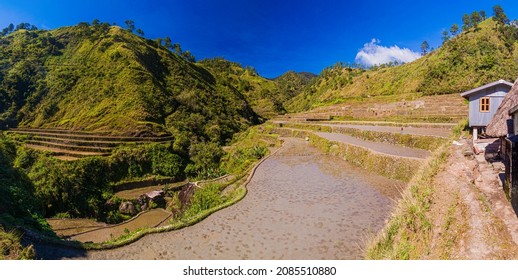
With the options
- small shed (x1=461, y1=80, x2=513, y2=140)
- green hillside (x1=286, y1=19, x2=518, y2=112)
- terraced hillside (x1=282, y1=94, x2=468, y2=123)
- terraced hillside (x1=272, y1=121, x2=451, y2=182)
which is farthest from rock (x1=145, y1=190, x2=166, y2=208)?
green hillside (x1=286, y1=19, x2=518, y2=112)

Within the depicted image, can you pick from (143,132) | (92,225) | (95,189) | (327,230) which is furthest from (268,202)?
(143,132)

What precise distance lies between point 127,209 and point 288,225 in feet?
72.1

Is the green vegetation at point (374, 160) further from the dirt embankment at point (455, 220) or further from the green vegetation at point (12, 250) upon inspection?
the green vegetation at point (12, 250)

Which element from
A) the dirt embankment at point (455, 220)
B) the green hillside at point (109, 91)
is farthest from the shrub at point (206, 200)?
the green hillside at point (109, 91)

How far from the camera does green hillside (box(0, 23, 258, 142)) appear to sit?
45219mm

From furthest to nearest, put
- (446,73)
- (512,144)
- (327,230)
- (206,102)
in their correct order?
(206,102)
(446,73)
(327,230)
(512,144)

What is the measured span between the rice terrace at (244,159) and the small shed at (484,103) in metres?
0.05

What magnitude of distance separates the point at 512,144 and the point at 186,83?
6255 centimetres

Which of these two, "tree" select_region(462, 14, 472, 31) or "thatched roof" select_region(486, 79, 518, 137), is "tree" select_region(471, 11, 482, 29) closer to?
"tree" select_region(462, 14, 472, 31)

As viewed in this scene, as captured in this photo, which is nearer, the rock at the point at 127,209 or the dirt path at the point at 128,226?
the dirt path at the point at 128,226

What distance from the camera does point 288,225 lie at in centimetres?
871

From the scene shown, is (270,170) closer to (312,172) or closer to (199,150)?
(312,172)

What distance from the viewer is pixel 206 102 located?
5972 centimetres

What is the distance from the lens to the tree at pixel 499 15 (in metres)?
49.1
